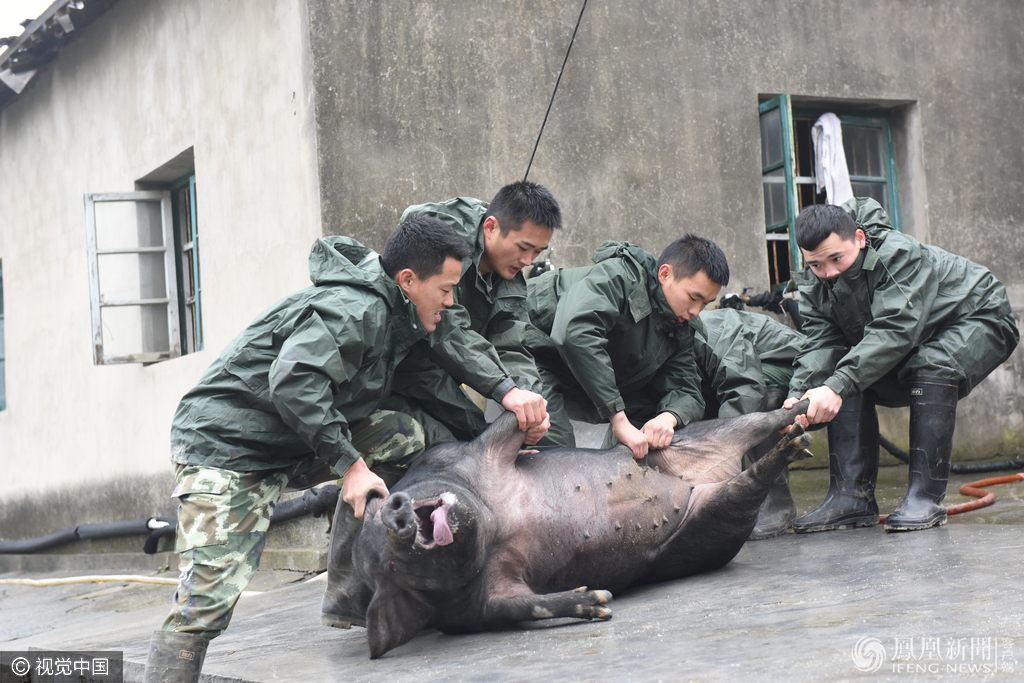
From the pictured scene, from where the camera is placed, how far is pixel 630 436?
400 centimetres

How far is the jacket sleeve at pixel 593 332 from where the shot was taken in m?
4.25

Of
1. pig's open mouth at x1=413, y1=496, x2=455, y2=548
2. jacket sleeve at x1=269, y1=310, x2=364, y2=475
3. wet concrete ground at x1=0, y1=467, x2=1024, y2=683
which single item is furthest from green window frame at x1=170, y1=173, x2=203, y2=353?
pig's open mouth at x1=413, y1=496, x2=455, y2=548

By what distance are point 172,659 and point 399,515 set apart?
78 cm

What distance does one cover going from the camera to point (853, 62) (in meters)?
7.69

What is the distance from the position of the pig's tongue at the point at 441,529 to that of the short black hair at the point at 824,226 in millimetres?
2282

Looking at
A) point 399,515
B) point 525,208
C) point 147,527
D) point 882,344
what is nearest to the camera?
point 399,515

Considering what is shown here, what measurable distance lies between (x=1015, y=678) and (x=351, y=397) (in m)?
2.05

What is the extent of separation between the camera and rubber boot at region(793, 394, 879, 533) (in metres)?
4.68

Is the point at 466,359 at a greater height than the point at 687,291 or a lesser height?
lesser

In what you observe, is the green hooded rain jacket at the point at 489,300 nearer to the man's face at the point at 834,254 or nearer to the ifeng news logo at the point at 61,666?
the man's face at the point at 834,254

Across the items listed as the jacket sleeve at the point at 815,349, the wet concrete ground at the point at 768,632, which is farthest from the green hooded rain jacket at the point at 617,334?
the wet concrete ground at the point at 768,632

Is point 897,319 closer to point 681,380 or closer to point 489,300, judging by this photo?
point 681,380

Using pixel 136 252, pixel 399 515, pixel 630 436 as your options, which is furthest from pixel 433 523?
pixel 136 252

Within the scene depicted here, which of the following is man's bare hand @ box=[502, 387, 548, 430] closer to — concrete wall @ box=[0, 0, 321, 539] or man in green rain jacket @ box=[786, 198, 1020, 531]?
man in green rain jacket @ box=[786, 198, 1020, 531]
